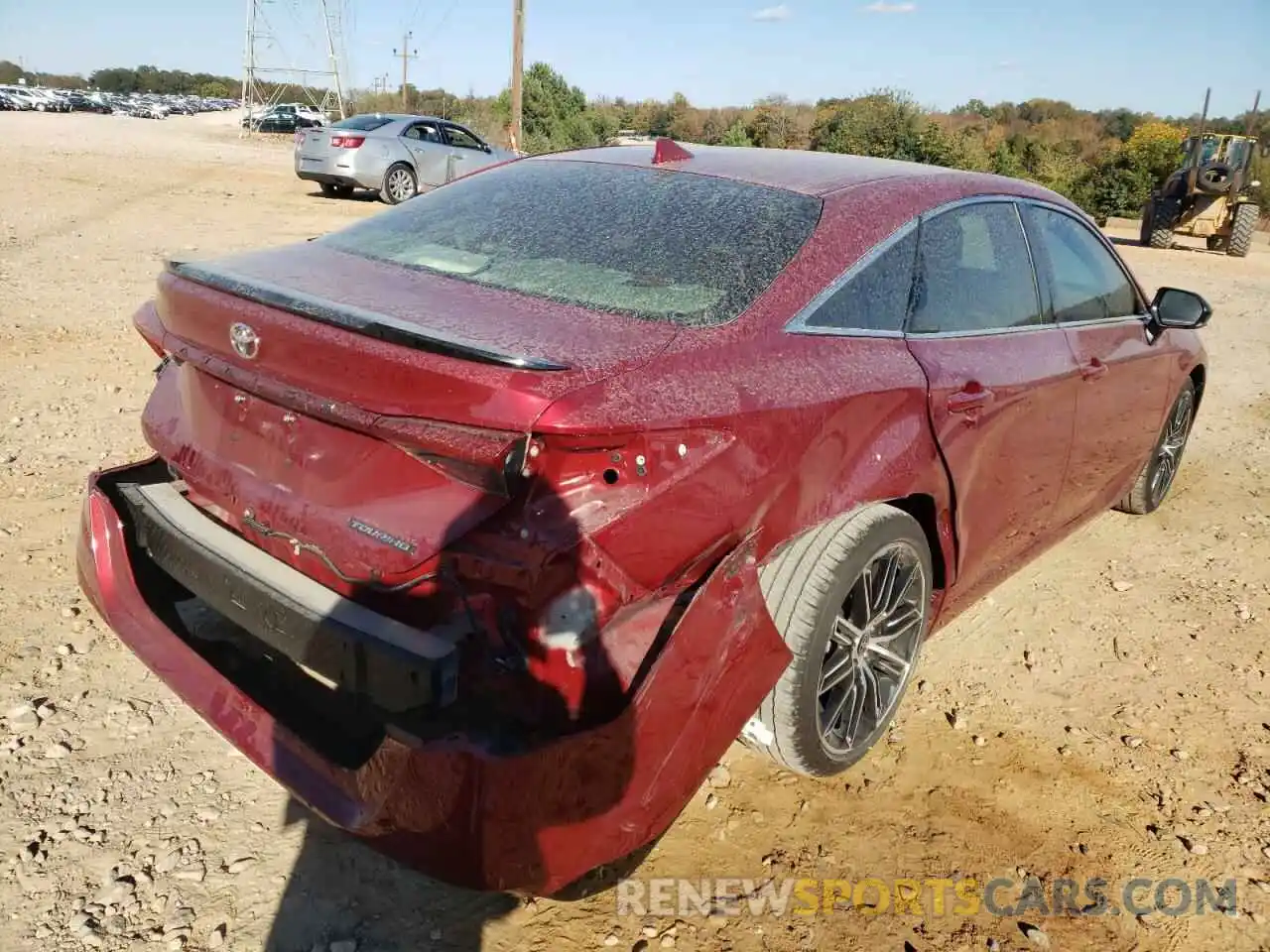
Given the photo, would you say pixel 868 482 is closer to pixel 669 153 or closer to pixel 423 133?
pixel 669 153

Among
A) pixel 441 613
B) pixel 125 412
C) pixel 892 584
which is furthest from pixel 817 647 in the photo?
pixel 125 412

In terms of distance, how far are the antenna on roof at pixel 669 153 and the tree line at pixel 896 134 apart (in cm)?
1177

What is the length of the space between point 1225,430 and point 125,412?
22.6 ft

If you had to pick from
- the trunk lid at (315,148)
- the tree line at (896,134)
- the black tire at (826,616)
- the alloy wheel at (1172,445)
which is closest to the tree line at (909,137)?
the tree line at (896,134)

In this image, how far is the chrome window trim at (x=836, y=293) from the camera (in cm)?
228

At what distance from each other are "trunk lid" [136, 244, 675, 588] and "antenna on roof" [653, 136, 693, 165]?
0.97m

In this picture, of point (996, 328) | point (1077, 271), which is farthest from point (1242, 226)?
point (996, 328)

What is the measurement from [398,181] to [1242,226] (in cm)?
1555

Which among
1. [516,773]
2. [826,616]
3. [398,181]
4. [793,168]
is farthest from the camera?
[398,181]

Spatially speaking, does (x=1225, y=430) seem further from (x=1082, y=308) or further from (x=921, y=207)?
(x=921, y=207)

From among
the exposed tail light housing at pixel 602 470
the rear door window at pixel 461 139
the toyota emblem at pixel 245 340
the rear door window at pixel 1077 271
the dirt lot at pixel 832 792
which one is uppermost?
the rear door window at pixel 461 139

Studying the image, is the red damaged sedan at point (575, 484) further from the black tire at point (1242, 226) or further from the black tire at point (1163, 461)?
the black tire at point (1242, 226)

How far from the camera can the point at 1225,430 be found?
645cm

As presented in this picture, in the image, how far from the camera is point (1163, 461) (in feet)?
15.6
